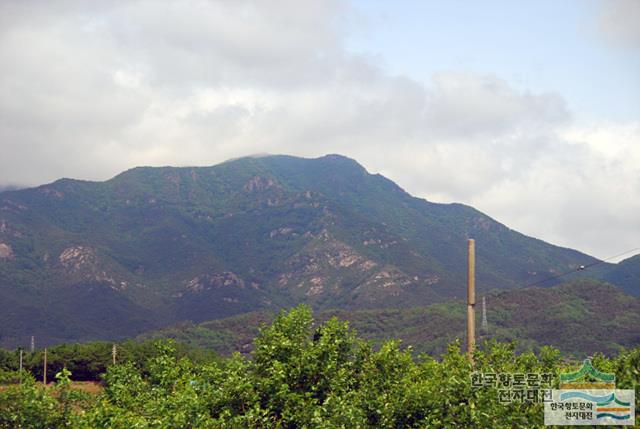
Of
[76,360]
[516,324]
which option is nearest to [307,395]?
[76,360]

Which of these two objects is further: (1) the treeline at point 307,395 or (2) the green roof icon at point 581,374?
(2) the green roof icon at point 581,374

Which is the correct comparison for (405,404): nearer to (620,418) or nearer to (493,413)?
(493,413)

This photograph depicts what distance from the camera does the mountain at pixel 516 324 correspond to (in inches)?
5773

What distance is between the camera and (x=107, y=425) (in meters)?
17.1

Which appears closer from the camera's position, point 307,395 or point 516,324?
point 307,395

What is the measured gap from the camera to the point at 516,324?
554 ft

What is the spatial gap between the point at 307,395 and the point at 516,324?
159 metres
